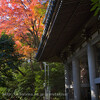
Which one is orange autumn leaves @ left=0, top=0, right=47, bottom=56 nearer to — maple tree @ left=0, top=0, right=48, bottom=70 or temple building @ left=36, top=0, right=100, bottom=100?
maple tree @ left=0, top=0, right=48, bottom=70

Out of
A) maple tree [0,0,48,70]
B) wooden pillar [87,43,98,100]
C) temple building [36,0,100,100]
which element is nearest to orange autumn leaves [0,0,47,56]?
maple tree [0,0,48,70]

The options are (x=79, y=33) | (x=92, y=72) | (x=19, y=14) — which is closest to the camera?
(x=92, y=72)

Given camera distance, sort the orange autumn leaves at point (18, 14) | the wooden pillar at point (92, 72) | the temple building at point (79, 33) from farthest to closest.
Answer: the orange autumn leaves at point (18, 14) < the wooden pillar at point (92, 72) < the temple building at point (79, 33)

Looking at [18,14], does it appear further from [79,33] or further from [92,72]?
[92,72]

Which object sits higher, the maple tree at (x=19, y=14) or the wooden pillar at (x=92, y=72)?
the maple tree at (x=19, y=14)

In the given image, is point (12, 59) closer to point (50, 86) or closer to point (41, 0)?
point (50, 86)

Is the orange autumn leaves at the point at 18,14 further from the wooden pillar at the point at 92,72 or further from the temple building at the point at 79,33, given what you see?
the wooden pillar at the point at 92,72

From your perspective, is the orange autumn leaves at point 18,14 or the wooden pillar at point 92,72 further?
the orange autumn leaves at point 18,14

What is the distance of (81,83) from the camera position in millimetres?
10711

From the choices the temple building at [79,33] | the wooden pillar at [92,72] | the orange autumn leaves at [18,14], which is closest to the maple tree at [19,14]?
the orange autumn leaves at [18,14]

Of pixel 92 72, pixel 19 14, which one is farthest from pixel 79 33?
pixel 19 14

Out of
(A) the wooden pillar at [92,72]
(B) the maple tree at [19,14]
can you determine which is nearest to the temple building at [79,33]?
(A) the wooden pillar at [92,72]

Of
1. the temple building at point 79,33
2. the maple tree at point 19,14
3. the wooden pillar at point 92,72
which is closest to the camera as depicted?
→ the temple building at point 79,33

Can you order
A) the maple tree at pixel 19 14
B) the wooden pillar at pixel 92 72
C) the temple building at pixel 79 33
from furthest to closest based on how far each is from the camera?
the maple tree at pixel 19 14 → the wooden pillar at pixel 92 72 → the temple building at pixel 79 33
